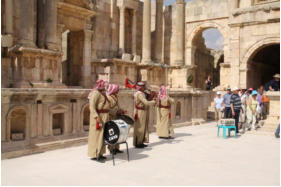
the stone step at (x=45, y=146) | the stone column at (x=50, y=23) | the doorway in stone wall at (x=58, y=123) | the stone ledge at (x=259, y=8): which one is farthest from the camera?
the stone ledge at (x=259, y=8)

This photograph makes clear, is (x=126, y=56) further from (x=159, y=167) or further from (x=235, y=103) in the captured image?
(x=159, y=167)

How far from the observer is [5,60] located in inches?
419

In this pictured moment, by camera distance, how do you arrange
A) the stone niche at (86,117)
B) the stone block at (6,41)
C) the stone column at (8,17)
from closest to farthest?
1. the stone niche at (86,117)
2. the stone block at (6,41)
3. the stone column at (8,17)

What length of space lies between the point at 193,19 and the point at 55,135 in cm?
1799

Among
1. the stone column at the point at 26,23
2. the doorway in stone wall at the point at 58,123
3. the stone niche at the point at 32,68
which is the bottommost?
the doorway in stone wall at the point at 58,123

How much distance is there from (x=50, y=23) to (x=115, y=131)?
7.36 meters

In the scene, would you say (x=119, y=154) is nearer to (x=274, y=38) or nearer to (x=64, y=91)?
(x=64, y=91)

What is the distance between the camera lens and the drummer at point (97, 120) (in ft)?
19.4

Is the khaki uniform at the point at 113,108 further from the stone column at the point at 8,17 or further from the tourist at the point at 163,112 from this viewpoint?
the stone column at the point at 8,17

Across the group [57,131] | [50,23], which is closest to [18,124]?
[57,131]

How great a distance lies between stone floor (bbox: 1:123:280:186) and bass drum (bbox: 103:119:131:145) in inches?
19.7

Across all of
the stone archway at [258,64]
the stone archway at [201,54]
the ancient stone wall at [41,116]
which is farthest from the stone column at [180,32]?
the ancient stone wall at [41,116]

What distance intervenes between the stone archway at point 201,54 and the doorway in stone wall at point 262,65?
7.00ft

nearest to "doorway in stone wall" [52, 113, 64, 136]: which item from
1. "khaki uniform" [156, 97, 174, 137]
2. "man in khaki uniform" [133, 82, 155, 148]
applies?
"man in khaki uniform" [133, 82, 155, 148]
